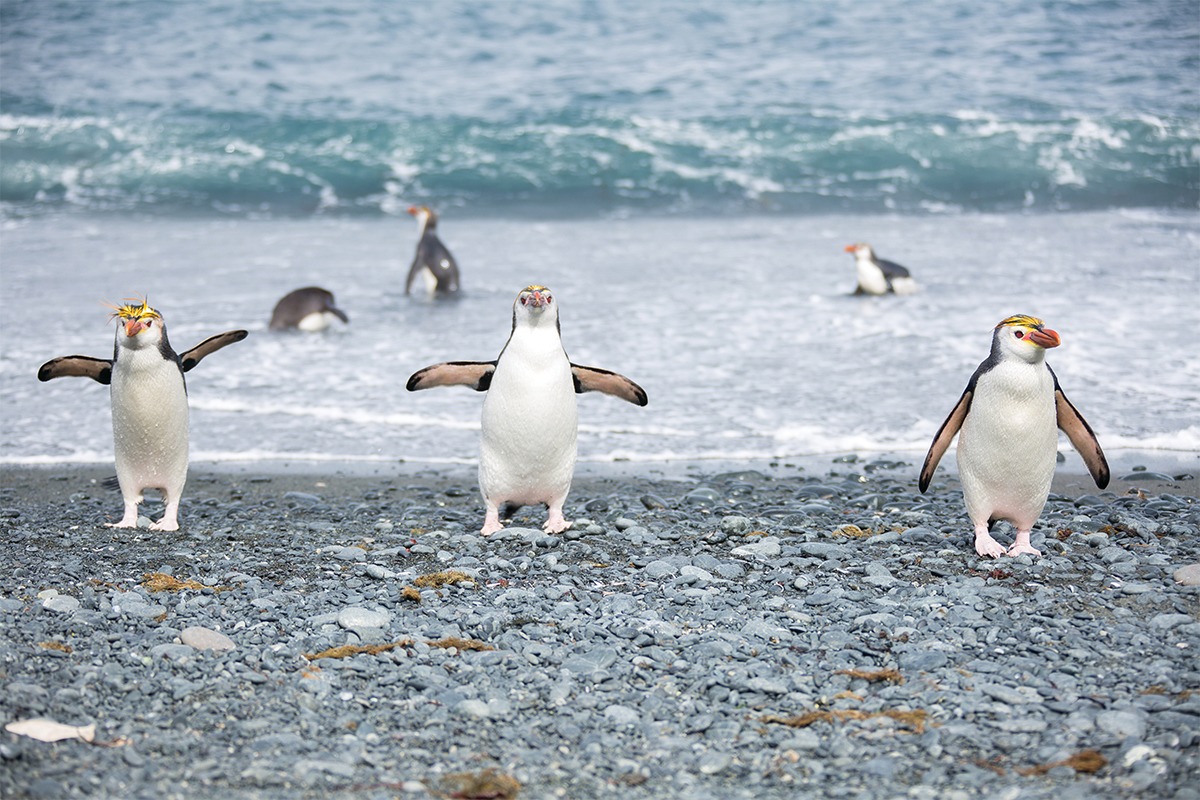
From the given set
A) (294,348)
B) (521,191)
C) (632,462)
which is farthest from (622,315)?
(521,191)

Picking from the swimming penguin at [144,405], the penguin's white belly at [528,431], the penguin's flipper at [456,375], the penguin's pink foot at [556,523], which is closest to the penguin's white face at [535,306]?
the penguin's white belly at [528,431]

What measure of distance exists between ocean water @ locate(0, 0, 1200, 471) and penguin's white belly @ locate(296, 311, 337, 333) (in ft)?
0.75

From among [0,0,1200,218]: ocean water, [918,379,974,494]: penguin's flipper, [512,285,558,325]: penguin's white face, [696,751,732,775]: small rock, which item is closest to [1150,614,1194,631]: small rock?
[918,379,974,494]: penguin's flipper

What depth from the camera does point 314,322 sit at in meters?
8.23

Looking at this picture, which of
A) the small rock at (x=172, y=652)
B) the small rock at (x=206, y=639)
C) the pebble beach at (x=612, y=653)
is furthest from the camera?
the small rock at (x=206, y=639)

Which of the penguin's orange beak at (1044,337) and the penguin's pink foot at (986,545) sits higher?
the penguin's orange beak at (1044,337)

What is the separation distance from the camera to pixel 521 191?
15.5 metres

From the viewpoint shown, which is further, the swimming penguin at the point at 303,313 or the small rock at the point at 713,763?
the swimming penguin at the point at 303,313

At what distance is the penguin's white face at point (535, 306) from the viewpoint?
443 cm

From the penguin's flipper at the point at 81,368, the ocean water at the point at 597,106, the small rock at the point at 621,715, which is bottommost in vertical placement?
the small rock at the point at 621,715

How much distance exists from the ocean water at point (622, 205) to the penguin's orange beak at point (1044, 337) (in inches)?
67.1

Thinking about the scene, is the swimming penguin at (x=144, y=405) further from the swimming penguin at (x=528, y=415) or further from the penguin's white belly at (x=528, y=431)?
the penguin's white belly at (x=528, y=431)

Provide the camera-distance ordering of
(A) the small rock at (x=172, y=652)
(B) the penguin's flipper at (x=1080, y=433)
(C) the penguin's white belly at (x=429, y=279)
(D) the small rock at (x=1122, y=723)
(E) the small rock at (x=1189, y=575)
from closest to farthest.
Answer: (D) the small rock at (x=1122, y=723) → (A) the small rock at (x=172, y=652) → (E) the small rock at (x=1189, y=575) → (B) the penguin's flipper at (x=1080, y=433) → (C) the penguin's white belly at (x=429, y=279)

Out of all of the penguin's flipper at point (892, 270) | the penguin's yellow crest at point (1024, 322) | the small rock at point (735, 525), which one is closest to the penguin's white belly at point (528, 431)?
the small rock at point (735, 525)
